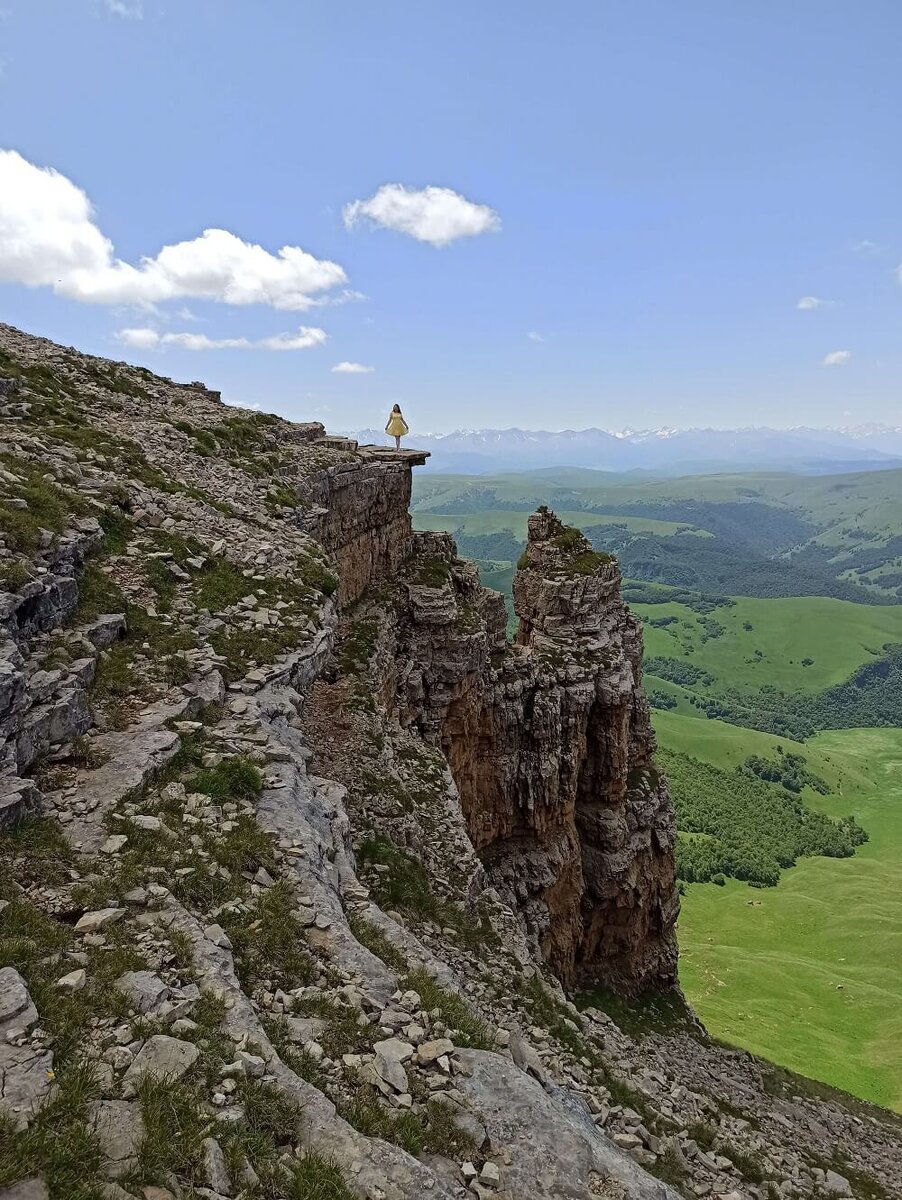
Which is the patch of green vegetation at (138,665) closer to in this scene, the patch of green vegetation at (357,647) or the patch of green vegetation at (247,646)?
the patch of green vegetation at (247,646)

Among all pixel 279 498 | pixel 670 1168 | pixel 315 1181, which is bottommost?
pixel 670 1168

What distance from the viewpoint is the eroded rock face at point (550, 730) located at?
39.5 meters

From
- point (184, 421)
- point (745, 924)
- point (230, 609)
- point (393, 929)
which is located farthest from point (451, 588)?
point (745, 924)

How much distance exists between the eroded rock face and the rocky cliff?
0.30m

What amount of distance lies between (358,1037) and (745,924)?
450 feet

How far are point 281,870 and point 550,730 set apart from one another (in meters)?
31.3

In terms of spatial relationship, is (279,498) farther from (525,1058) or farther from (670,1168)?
(670,1168)

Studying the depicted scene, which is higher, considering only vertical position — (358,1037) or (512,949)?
(358,1037)

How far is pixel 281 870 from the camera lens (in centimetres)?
1363

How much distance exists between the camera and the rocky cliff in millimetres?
8570

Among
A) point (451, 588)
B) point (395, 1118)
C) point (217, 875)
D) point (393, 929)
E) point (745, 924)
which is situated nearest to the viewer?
point (395, 1118)

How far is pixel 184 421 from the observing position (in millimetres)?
38812

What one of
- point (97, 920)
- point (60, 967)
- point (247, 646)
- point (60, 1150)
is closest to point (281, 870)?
point (97, 920)

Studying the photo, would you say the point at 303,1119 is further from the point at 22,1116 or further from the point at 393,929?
the point at 393,929
